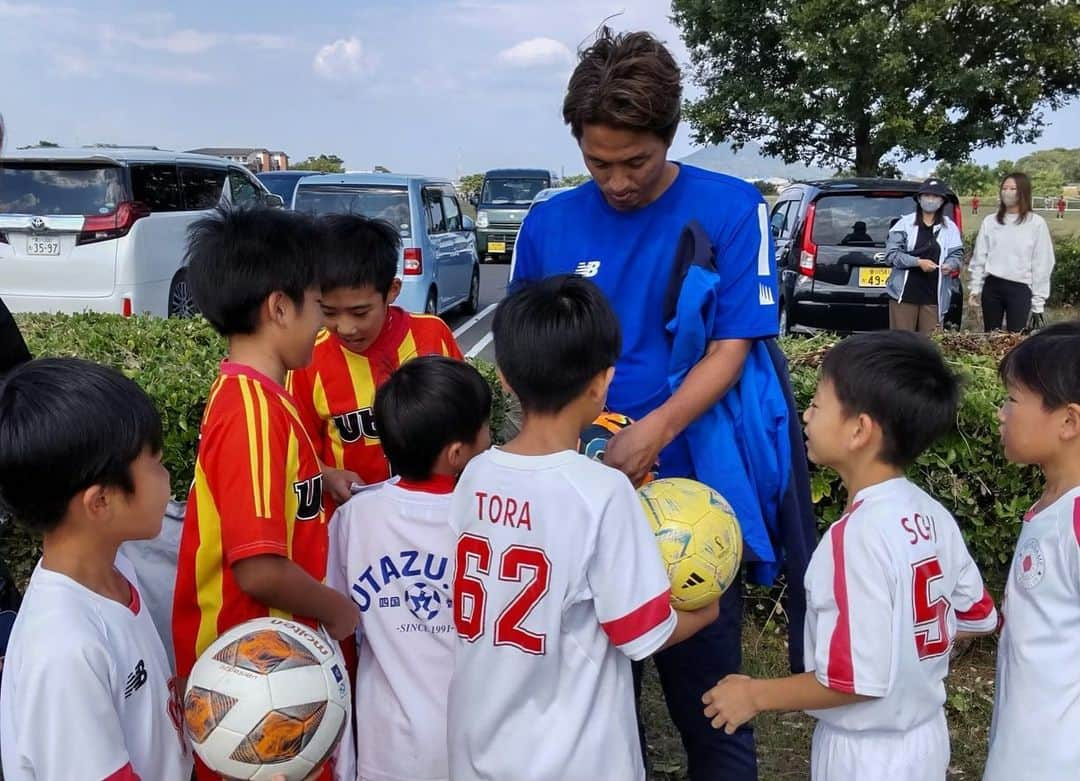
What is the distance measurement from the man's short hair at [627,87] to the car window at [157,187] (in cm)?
843

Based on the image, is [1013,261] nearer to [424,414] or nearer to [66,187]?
[424,414]

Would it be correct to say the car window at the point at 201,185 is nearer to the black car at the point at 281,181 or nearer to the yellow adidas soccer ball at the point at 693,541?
the black car at the point at 281,181

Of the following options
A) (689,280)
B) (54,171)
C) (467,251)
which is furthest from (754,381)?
(467,251)

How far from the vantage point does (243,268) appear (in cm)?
221

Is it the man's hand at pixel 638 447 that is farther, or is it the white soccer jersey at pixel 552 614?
the man's hand at pixel 638 447

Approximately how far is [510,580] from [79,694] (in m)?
0.83

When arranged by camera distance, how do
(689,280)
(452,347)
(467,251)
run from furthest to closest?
(467,251) → (452,347) → (689,280)

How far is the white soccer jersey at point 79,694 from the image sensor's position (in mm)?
1574

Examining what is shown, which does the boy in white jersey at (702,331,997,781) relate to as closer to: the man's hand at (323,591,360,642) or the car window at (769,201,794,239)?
the man's hand at (323,591,360,642)

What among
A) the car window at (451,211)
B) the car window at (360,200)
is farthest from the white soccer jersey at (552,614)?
the car window at (451,211)

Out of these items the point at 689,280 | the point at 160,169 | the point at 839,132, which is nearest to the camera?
the point at 689,280

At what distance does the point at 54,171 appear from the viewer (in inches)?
362

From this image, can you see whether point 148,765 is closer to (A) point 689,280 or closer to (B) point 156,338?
(A) point 689,280

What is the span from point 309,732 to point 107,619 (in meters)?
0.49
